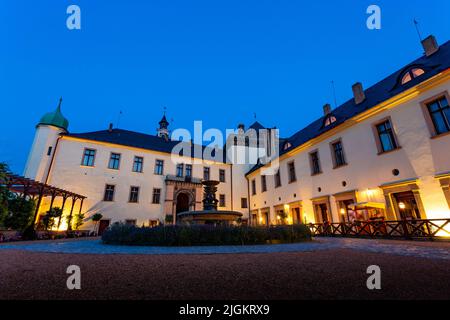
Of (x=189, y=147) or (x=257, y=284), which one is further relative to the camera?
(x=189, y=147)

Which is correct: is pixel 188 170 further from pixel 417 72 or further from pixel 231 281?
pixel 231 281

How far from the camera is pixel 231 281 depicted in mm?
3092

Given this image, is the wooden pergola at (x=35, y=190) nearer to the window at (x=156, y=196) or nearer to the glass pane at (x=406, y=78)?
the window at (x=156, y=196)

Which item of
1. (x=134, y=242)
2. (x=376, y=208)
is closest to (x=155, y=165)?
(x=134, y=242)

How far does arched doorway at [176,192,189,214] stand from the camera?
25.0 m

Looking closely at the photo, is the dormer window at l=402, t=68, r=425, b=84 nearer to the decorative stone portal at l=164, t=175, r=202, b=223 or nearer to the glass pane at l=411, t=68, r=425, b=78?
the glass pane at l=411, t=68, r=425, b=78

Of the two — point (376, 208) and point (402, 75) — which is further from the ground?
point (402, 75)

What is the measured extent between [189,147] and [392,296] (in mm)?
27900

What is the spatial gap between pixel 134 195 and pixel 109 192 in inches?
95.7

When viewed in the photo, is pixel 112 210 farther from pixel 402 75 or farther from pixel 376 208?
pixel 402 75

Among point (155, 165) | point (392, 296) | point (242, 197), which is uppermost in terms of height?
point (155, 165)

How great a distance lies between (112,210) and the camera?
67.3ft

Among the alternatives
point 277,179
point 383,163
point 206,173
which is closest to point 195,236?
point 383,163
